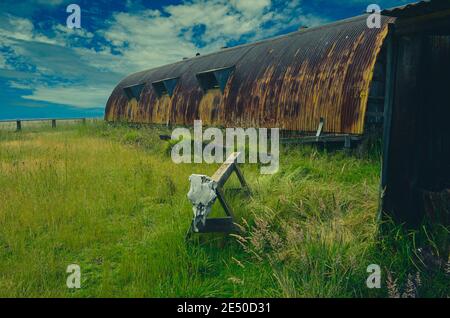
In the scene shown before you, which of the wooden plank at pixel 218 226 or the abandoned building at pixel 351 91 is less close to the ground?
the abandoned building at pixel 351 91

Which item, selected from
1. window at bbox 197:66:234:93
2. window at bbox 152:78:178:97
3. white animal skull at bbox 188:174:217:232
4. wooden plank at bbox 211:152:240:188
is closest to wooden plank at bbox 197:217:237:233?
white animal skull at bbox 188:174:217:232

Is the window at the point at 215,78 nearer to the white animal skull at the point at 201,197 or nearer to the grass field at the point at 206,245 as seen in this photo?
the grass field at the point at 206,245

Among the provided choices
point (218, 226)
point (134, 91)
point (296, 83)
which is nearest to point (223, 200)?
point (218, 226)

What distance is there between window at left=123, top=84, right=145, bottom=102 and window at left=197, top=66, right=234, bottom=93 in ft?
30.6

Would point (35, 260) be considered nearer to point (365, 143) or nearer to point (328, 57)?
point (365, 143)

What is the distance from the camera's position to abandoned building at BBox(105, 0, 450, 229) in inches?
150

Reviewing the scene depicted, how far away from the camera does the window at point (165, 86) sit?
19.8 meters

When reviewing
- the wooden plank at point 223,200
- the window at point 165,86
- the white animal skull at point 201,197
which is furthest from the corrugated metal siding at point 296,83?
the white animal skull at point 201,197

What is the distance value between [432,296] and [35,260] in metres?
4.44

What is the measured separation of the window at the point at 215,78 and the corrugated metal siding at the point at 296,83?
38 cm

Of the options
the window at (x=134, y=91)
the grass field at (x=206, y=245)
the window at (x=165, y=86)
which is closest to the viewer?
the grass field at (x=206, y=245)

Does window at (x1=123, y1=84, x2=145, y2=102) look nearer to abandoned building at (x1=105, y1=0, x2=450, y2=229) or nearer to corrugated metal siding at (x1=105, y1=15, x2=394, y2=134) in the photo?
abandoned building at (x1=105, y1=0, x2=450, y2=229)

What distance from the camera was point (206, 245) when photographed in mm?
4039

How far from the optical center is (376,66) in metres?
10.0
